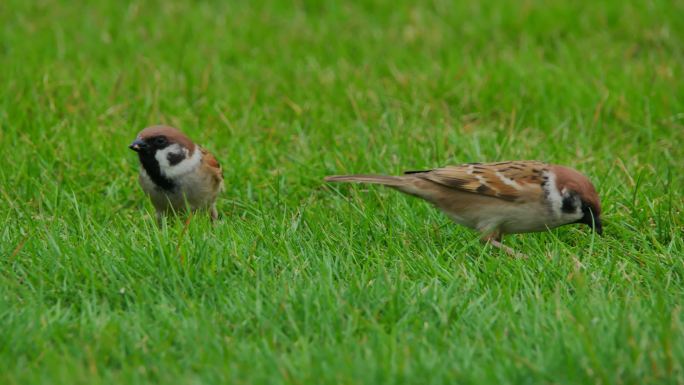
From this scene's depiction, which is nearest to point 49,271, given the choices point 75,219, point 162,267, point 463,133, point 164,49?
point 162,267

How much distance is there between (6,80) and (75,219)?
2.14m

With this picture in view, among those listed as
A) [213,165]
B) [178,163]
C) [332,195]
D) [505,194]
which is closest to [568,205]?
[505,194]

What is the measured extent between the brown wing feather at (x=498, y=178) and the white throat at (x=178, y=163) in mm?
1074

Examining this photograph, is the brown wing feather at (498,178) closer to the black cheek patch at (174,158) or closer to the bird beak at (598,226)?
the bird beak at (598,226)

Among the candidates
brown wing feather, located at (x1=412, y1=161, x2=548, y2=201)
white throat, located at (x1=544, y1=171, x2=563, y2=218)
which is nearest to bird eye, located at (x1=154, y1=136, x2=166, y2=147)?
brown wing feather, located at (x1=412, y1=161, x2=548, y2=201)

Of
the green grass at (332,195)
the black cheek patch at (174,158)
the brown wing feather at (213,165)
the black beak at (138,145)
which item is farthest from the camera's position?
the brown wing feather at (213,165)

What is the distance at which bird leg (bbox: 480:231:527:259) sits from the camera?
14.5 feet

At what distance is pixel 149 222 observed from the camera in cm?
484

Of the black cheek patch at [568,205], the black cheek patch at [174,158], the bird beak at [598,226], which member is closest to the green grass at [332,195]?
the bird beak at [598,226]

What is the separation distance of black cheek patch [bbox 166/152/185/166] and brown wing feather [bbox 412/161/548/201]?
1.12 m

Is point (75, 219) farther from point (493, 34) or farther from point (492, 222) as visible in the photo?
point (493, 34)

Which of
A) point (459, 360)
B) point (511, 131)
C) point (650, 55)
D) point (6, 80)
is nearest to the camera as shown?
point (459, 360)

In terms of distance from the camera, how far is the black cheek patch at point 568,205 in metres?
4.59

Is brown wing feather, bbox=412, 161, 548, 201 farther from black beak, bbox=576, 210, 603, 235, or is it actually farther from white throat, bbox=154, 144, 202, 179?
white throat, bbox=154, 144, 202, 179
